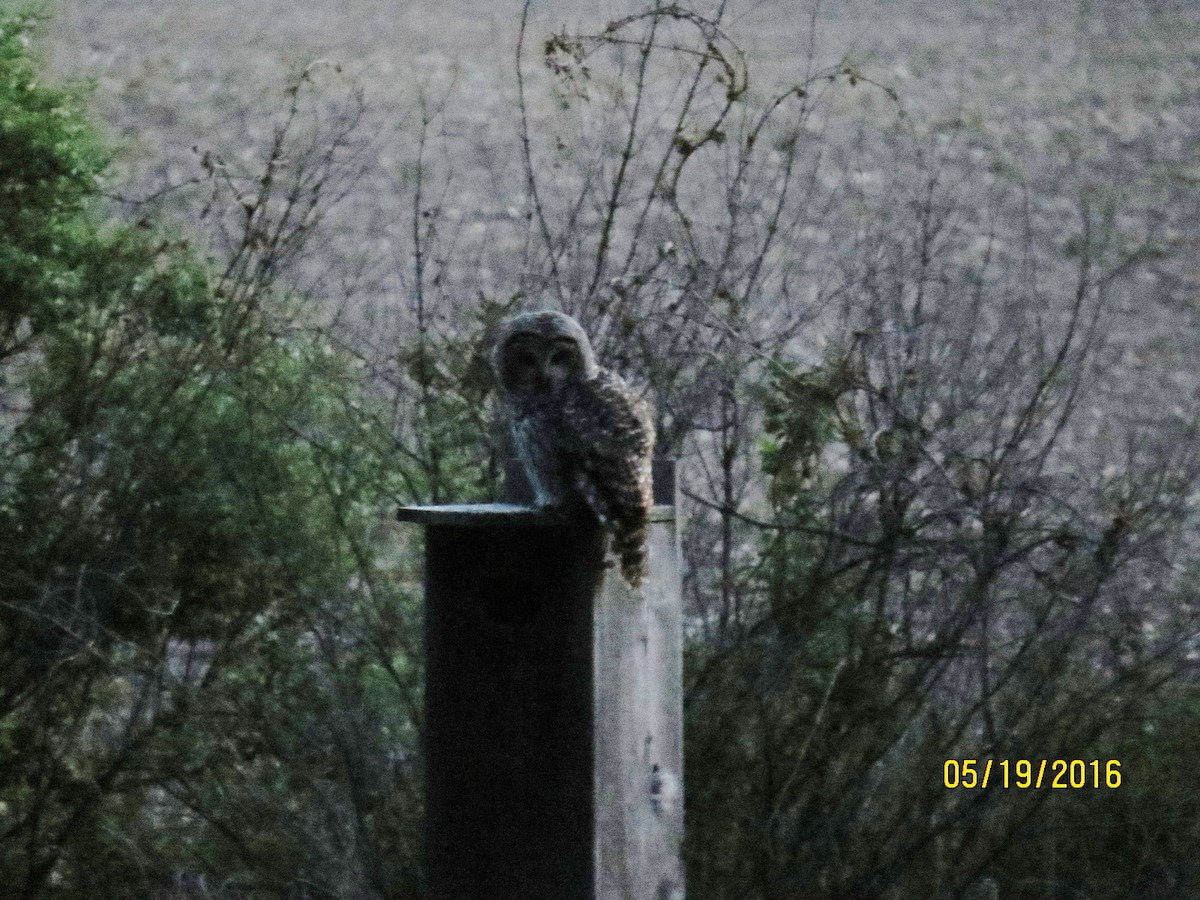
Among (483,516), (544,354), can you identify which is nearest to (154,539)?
(544,354)

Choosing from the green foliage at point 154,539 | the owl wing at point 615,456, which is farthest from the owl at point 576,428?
the green foliage at point 154,539

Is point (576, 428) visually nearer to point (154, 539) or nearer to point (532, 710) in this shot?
point (532, 710)

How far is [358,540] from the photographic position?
550 cm

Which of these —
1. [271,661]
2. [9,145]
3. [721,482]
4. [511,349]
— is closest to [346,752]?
[271,661]

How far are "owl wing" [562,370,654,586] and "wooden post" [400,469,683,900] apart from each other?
6cm

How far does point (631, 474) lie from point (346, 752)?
1.72 m

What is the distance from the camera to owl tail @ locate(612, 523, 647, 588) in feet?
12.1

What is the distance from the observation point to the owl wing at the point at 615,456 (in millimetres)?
3666

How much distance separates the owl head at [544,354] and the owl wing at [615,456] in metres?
0.03

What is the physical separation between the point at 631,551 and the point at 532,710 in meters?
0.34

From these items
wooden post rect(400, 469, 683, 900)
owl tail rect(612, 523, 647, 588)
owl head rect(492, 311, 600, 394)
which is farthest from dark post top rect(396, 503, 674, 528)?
owl head rect(492, 311, 600, 394)

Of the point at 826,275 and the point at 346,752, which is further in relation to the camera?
the point at 826,275

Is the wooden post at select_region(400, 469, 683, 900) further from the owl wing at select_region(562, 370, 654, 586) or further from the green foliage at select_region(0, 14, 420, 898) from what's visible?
the green foliage at select_region(0, 14, 420, 898)

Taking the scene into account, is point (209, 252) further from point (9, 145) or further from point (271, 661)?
point (271, 661)
